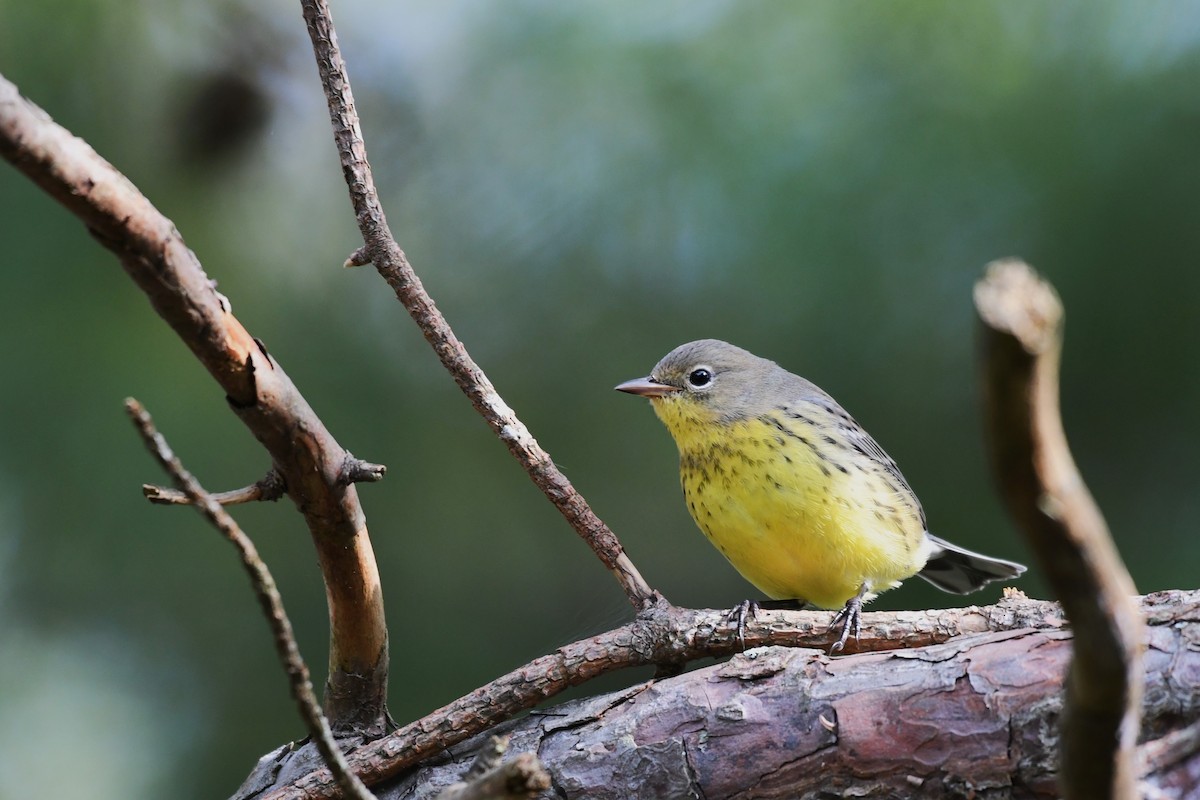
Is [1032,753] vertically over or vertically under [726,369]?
under

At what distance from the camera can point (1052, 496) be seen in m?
0.76

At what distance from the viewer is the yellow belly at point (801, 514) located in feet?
9.11

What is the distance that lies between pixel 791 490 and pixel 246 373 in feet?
5.33

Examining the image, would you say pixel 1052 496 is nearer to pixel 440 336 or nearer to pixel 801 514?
pixel 440 336

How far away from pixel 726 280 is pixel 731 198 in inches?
11.8

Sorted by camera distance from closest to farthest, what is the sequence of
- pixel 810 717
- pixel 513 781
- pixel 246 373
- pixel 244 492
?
pixel 513 781
pixel 246 373
pixel 244 492
pixel 810 717

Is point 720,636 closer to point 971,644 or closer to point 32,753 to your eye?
point 971,644

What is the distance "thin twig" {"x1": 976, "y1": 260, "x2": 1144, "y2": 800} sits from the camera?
729mm

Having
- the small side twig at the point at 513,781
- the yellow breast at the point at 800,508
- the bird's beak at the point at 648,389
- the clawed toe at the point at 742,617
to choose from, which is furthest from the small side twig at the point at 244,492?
the bird's beak at the point at 648,389

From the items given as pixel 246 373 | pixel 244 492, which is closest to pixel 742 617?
pixel 244 492

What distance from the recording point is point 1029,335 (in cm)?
72

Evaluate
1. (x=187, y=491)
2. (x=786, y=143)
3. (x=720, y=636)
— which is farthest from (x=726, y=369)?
(x=187, y=491)

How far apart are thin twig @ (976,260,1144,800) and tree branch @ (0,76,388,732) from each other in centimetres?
110

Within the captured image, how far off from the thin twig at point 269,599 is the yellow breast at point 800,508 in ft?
5.70
